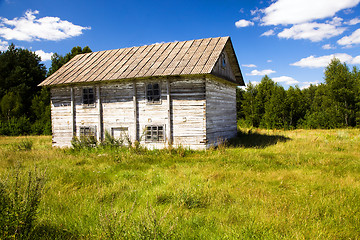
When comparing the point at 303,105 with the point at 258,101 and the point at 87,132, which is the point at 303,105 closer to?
the point at 258,101

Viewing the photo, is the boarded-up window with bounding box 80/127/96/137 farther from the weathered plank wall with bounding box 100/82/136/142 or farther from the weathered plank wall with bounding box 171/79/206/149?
the weathered plank wall with bounding box 171/79/206/149

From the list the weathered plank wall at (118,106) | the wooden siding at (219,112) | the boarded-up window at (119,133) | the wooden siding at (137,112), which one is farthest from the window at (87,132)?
the wooden siding at (219,112)

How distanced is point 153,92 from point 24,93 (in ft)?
92.6

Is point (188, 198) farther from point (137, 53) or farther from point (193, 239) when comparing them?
point (137, 53)

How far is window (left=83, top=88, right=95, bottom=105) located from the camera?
1567 centimetres

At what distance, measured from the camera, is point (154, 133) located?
45.8ft

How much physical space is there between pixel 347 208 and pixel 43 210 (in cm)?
655

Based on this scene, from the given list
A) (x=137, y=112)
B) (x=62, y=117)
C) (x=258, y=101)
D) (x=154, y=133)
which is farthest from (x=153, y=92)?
(x=258, y=101)

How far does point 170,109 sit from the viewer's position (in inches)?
535

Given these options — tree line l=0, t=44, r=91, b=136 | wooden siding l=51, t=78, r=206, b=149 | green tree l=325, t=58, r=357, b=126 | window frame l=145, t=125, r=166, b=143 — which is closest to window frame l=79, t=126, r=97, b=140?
wooden siding l=51, t=78, r=206, b=149

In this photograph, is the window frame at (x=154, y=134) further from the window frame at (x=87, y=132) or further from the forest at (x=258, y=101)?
the forest at (x=258, y=101)

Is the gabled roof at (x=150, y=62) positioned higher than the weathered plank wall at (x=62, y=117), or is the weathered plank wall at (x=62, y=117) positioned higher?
the gabled roof at (x=150, y=62)

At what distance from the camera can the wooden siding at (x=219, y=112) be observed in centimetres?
1362

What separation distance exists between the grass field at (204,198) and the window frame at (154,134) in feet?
10.2
